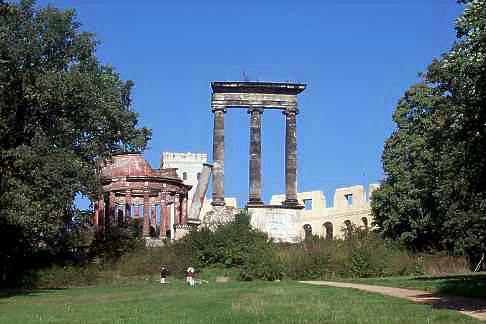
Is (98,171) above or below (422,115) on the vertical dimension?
below

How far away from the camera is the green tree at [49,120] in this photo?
108 ft

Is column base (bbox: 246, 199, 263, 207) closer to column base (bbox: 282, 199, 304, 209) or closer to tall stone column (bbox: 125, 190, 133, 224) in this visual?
column base (bbox: 282, 199, 304, 209)

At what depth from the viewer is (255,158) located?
5062cm

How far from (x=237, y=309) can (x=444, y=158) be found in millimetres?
12640

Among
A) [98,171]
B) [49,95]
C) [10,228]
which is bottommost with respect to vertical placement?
[10,228]

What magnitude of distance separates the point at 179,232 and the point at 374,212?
43.2 ft

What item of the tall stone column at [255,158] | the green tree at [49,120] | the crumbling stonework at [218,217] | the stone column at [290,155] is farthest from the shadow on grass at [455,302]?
the stone column at [290,155]

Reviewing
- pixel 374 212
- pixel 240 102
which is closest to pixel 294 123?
pixel 240 102

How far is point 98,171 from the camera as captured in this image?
3844 cm

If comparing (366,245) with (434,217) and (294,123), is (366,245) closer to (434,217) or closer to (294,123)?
(434,217)

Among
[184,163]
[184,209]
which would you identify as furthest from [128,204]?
[184,163]

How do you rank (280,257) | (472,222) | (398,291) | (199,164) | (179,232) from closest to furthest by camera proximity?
(398,291) → (472,222) → (280,257) → (179,232) → (199,164)

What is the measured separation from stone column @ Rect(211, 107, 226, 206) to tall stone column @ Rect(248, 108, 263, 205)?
1895mm

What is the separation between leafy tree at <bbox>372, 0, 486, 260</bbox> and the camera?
16906 millimetres
